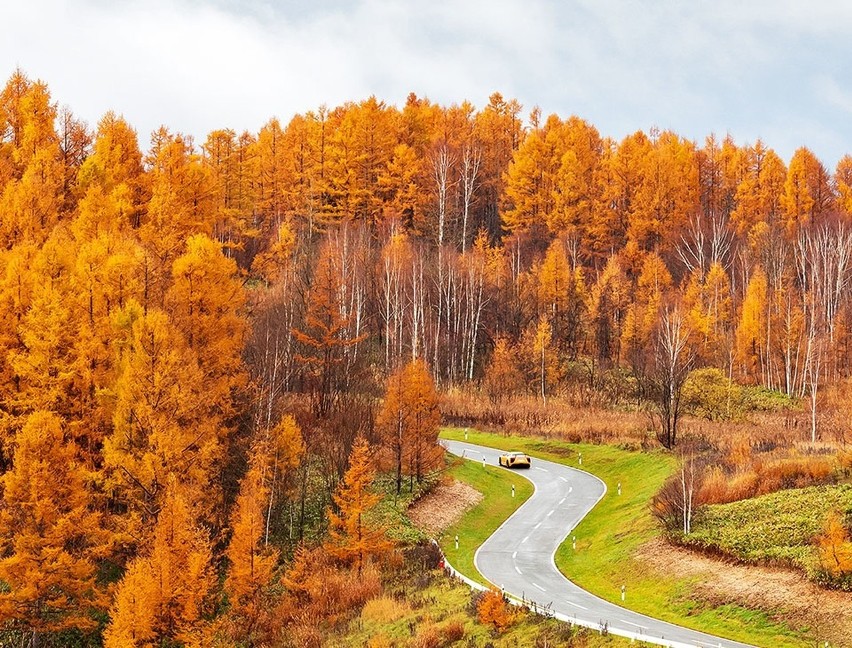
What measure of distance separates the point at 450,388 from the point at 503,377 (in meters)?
4.24

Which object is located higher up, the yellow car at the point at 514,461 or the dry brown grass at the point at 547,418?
the dry brown grass at the point at 547,418

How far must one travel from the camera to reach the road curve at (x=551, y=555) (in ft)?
69.6

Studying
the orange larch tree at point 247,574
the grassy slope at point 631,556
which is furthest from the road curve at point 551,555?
the orange larch tree at point 247,574

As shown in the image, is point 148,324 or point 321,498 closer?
point 148,324

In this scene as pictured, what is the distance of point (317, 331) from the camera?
141ft

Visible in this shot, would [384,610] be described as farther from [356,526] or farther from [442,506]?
[442,506]

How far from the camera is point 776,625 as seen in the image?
2048 cm

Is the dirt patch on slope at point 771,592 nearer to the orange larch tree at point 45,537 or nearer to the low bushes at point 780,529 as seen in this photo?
the low bushes at point 780,529

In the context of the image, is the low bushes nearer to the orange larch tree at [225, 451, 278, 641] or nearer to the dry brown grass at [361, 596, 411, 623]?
the dry brown grass at [361, 596, 411, 623]

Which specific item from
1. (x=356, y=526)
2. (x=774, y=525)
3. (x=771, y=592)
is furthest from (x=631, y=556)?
(x=356, y=526)

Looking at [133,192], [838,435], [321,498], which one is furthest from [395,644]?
[133,192]

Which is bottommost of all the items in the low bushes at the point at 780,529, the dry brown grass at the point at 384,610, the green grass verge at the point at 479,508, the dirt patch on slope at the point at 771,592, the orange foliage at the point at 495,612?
the dry brown grass at the point at 384,610

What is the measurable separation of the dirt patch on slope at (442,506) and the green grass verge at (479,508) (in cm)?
37

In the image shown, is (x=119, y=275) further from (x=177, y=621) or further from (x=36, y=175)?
(x=177, y=621)
